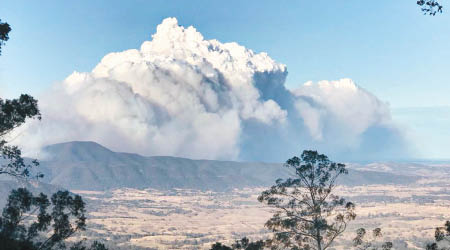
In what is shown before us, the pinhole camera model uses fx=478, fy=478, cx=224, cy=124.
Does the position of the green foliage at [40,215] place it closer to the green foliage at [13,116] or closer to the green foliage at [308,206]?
the green foliage at [13,116]

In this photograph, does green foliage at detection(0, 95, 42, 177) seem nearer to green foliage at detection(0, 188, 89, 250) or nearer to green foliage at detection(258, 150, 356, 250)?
green foliage at detection(0, 188, 89, 250)

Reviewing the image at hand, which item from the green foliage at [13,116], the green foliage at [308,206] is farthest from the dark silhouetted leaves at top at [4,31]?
the green foliage at [308,206]

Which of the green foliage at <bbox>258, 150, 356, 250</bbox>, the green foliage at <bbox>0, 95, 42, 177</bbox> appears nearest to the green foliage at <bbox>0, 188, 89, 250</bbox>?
the green foliage at <bbox>0, 95, 42, 177</bbox>

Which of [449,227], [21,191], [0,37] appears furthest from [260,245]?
[0,37]

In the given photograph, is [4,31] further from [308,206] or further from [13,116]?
[308,206]

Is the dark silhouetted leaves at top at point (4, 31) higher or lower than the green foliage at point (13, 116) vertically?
higher

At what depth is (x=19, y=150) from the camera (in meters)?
45.8

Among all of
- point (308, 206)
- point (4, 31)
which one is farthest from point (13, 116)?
point (308, 206)

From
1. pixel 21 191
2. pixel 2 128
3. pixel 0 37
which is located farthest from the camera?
pixel 21 191

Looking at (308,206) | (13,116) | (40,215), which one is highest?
(13,116)

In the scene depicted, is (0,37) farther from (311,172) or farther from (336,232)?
(336,232)

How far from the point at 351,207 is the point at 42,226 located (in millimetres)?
31144

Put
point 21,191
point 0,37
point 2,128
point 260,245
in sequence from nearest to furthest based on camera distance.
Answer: point 0,37 < point 2,128 < point 21,191 < point 260,245

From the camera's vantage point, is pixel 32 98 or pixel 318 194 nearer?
pixel 32 98
